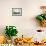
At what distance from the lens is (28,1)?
349cm

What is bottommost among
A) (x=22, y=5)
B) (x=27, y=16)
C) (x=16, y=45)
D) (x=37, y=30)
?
(x=16, y=45)

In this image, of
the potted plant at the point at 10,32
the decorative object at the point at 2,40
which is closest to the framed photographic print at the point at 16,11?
the potted plant at the point at 10,32

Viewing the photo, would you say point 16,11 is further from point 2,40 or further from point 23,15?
point 2,40

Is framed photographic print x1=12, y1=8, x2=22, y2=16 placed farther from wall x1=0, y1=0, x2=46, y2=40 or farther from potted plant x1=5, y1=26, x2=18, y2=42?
potted plant x1=5, y1=26, x2=18, y2=42

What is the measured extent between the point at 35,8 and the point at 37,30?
45 centimetres

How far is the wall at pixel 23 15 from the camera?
3.48 m

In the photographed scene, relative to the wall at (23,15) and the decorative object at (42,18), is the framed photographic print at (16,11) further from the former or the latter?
the decorative object at (42,18)

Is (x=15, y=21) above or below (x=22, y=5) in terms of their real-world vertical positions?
below

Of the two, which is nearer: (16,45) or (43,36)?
(16,45)

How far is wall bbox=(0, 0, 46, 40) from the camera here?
3477 mm

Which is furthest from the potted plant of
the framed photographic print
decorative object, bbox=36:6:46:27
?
decorative object, bbox=36:6:46:27

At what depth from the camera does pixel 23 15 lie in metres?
3.49

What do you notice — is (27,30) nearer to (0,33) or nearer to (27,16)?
(27,16)

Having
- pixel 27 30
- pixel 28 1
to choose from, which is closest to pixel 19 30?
pixel 27 30
